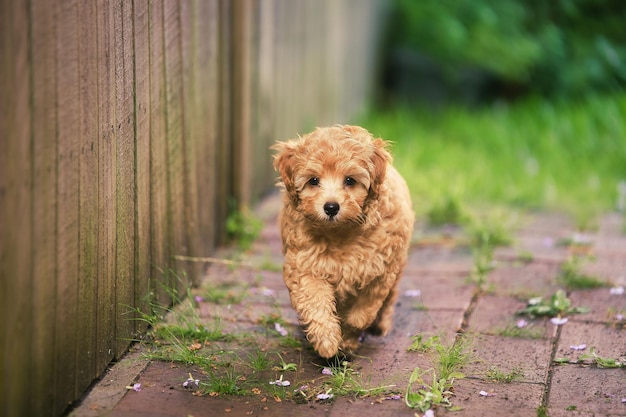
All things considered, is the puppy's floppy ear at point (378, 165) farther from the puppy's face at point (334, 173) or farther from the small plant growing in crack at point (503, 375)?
the small plant growing in crack at point (503, 375)

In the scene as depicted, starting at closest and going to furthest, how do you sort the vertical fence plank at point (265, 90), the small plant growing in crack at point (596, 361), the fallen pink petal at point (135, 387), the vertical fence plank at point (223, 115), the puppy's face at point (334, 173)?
the fallen pink petal at point (135, 387) < the puppy's face at point (334, 173) < the small plant growing in crack at point (596, 361) < the vertical fence plank at point (223, 115) < the vertical fence plank at point (265, 90)

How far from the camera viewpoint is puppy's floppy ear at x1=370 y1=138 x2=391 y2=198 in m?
3.68

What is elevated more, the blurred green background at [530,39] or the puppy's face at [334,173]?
the blurred green background at [530,39]

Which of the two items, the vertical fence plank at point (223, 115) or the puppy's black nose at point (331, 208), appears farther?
the vertical fence plank at point (223, 115)

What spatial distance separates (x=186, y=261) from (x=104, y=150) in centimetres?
134

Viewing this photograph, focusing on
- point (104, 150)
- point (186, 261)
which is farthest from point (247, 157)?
point (104, 150)

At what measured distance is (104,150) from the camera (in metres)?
3.50

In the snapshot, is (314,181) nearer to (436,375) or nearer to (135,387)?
(436,375)

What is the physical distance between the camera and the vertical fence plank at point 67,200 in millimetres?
3066

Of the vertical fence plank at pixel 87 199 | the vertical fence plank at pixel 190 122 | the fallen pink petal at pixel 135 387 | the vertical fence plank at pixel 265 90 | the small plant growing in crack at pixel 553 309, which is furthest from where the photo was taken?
the vertical fence plank at pixel 265 90

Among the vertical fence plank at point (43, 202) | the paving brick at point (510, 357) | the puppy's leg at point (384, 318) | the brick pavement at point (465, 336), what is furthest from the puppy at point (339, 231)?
the vertical fence plank at point (43, 202)

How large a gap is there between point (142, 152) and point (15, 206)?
3.98 ft

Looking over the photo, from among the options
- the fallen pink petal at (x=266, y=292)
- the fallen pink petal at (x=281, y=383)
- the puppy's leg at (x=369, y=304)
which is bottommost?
the fallen pink petal at (x=281, y=383)

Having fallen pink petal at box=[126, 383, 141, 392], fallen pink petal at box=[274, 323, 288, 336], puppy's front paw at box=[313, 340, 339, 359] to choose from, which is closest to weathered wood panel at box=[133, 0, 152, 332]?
fallen pink petal at box=[126, 383, 141, 392]
